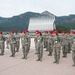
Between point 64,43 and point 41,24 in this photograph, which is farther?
point 41,24

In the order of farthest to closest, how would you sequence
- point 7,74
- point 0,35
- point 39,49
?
Answer: point 0,35 → point 39,49 → point 7,74

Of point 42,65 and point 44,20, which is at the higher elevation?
point 44,20

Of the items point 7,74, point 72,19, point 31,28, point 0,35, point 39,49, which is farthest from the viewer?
point 72,19

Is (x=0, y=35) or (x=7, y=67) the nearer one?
(x=7, y=67)

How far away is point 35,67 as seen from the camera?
1239cm

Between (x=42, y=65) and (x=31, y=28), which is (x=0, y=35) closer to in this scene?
(x=42, y=65)

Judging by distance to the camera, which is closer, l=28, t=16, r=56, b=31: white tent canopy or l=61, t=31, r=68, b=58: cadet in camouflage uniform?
l=61, t=31, r=68, b=58: cadet in camouflage uniform

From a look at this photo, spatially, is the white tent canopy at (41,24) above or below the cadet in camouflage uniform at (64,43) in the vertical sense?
above

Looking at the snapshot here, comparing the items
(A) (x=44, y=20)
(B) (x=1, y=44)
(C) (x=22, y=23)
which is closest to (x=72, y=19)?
(C) (x=22, y=23)

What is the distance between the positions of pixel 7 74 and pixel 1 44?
635cm

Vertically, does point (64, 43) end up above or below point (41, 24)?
below

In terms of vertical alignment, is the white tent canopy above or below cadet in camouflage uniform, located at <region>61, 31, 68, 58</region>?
above

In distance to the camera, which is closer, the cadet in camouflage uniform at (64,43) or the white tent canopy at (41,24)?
the cadet in camouflage uniform at (64,43)

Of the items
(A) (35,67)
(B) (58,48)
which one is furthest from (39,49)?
(A) (35,67)
